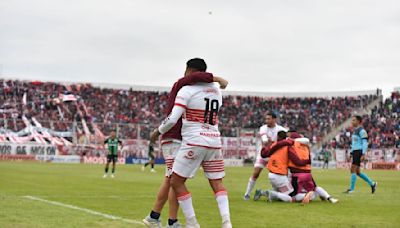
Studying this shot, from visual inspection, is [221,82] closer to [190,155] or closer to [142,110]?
[190,155]

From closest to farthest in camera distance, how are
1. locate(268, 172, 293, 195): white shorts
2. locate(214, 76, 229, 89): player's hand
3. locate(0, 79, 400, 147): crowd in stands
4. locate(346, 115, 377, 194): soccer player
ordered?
locate(214, 76, 229, 89): player's hand → locate(268, 172, 293, 195): white shorts → locate(346, 115, 377, 194): soccer player → locate(0, 79, 400, 147): crowd in stands

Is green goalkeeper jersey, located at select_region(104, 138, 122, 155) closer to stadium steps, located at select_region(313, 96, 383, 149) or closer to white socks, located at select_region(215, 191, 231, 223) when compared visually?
white socks, located at select_region(215, 191, 231, 223)

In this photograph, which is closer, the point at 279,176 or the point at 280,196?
the point at 280,196

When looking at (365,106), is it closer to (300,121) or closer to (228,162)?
(300,121)

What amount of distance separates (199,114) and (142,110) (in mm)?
60040

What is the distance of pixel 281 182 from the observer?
14.4 metres

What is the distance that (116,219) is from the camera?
10.1 m

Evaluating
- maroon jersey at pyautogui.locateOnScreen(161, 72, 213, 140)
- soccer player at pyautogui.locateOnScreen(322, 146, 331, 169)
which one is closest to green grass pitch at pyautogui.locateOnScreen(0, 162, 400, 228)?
maroon jersey at pyautogui.locateOnScreen(161, 72, 213, 140)

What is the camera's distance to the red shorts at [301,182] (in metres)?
14.5

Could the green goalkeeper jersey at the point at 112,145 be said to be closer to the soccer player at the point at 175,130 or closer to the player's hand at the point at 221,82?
the soccer player at the point at 175,130

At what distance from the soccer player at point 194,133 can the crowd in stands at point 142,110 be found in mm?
44747

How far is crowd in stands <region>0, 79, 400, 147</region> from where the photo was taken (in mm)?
57156

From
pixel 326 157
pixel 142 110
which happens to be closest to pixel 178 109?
pixel 326 157

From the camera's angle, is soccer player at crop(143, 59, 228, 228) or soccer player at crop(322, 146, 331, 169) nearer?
soccer player at crop(143, 59, 228, 228)
